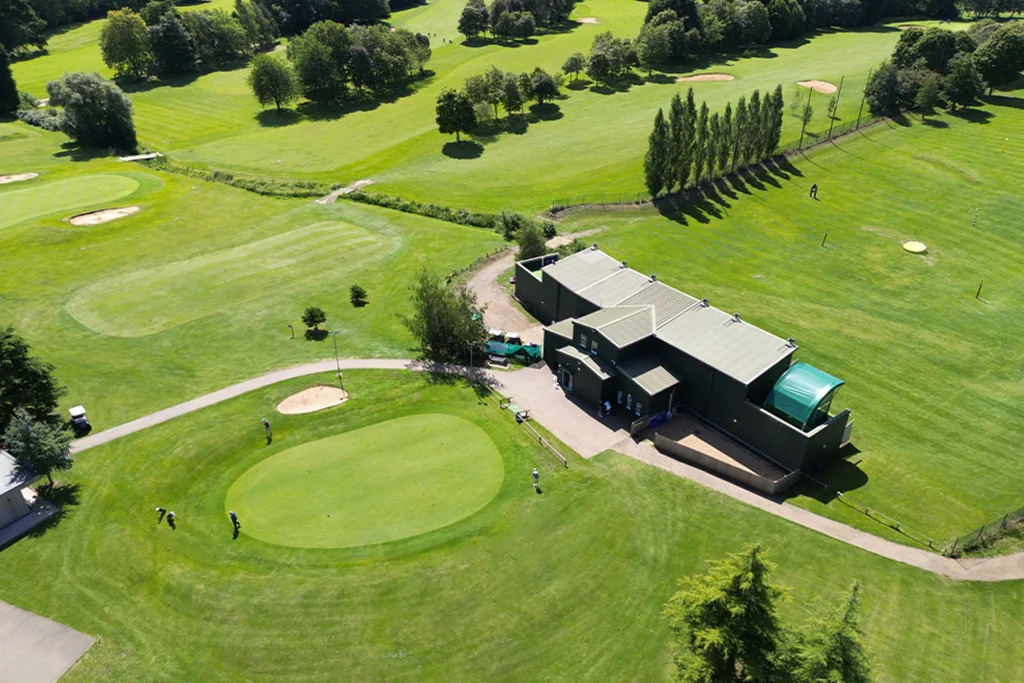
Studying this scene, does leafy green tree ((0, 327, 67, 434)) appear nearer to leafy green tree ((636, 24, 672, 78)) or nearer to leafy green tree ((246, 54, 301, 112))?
leafy green tree ((246, 54, 301, 112))

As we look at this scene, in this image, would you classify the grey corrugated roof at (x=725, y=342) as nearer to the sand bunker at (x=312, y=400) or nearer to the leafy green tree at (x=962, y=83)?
the sand bunker at (x=312, y=400)

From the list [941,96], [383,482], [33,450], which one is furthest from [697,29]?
[33,450]

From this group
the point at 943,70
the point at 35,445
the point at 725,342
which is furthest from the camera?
the point at 943,70

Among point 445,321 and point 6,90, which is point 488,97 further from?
point 6,90

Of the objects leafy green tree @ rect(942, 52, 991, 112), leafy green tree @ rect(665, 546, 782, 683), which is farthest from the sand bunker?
leafy green tree @ rect(942, 52, 991, 112)

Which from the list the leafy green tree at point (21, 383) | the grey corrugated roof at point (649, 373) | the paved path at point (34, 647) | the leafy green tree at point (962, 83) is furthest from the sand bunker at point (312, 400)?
the leafy green tree at point (962, 83)

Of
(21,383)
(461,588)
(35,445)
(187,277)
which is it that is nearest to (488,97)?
(187,277)
